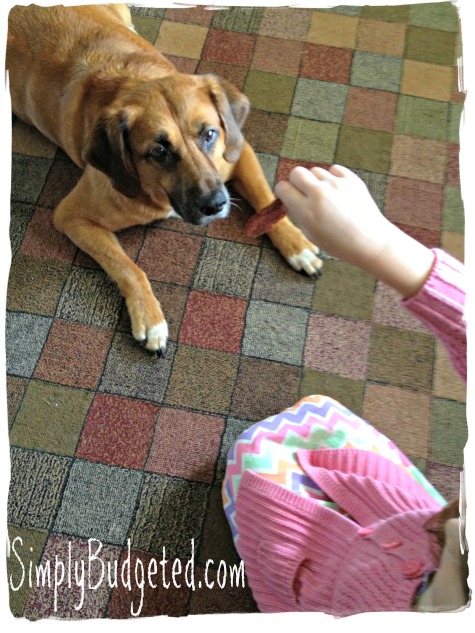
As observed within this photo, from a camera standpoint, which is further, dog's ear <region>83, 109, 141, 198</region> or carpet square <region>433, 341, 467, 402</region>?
carpet square <region>433, 341, 467, 402</region>

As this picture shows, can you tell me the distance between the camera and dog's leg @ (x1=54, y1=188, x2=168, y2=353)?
1729 mm

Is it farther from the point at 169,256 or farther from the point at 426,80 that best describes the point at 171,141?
the point at 426,80

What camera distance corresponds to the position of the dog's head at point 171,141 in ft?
5.02

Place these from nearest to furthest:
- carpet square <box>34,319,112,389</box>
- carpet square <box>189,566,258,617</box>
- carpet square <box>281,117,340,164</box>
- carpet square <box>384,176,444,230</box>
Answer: carpet square <box>189,566,258,617</box> < carpet square <box>34,319,112,389</box> < carpet square <box>384,176,444,230</box> < carpet square <box>281,117,340,164</box>

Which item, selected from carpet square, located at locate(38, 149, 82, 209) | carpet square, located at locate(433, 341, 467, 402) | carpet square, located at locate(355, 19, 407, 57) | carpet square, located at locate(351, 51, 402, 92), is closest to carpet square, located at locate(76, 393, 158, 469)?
carpet square, located at locate(38, 149, 82, 209)

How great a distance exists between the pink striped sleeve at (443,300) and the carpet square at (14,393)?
126 cm

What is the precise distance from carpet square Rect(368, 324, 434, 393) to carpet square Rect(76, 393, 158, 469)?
0.70m

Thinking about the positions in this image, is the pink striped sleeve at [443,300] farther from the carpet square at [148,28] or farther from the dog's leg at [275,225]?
the carpet square at [148,28]

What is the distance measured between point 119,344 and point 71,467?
0.39m

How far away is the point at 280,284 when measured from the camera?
1849mm

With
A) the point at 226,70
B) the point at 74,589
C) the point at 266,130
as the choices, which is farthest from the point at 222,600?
the point at 226,70

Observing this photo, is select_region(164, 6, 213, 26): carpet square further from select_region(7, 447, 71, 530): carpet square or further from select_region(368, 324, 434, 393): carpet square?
select_region(7, 447, 71, 530): carpet square

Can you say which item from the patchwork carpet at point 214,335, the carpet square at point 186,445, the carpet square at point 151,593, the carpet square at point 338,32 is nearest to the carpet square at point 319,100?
the patchwork carpet at point 214,335

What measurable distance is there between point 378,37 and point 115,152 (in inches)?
48.9
